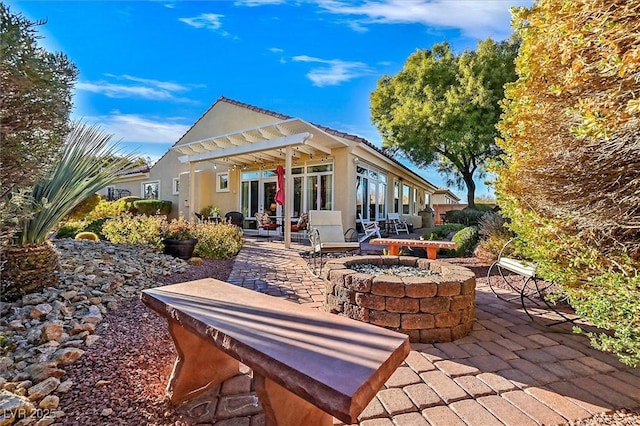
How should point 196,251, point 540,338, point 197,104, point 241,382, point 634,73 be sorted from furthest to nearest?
point 197,104 < point 196,251 < point 540,338 < point 241,382 < point 634,73

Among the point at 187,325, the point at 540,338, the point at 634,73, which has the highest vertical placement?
the point at 634,73

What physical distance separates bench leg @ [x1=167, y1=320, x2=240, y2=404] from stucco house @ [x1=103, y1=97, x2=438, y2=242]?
22.1 ft

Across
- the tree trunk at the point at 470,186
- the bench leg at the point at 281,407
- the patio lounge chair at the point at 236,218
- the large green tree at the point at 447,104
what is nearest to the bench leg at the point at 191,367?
the bench leg at the point at 281,407

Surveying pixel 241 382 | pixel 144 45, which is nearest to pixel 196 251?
pixel 144 45

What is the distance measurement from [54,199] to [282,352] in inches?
139

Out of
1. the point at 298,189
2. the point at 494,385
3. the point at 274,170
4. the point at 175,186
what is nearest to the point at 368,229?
the point at 298,189

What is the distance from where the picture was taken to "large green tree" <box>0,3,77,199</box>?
6.50ft

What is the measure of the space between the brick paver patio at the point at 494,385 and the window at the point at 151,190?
684 inches

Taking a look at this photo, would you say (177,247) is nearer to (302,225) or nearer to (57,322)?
(57,322)

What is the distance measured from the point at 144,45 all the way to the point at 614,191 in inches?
289

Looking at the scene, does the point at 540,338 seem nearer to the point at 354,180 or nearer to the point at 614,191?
the point at 614,191

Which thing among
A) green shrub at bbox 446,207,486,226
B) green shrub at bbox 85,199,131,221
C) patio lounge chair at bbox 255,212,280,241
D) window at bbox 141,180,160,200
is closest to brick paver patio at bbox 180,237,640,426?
patio lounge chair at bbox 255,212,280,241

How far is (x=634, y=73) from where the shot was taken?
6.05 feet

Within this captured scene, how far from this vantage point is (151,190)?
1773 cm
